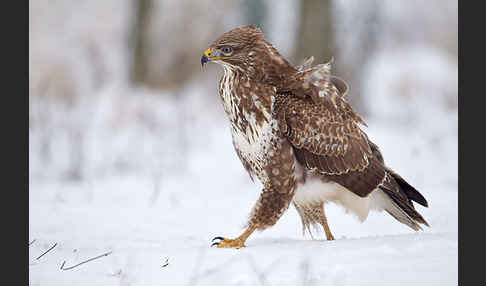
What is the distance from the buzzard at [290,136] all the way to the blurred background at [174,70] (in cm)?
326

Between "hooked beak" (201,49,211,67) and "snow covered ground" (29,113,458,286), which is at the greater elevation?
"hooked beak" (201,49,211,67)

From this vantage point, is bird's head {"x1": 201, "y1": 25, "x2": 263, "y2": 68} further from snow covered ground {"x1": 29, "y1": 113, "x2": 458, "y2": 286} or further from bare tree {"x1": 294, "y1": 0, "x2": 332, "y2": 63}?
bare tree {"x1": 294, "y1": 0, "x2": 332, "y2": 63}

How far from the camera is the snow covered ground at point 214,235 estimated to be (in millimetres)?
2535

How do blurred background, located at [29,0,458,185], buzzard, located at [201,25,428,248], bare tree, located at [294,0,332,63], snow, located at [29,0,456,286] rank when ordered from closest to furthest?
snow, located at [29,0,456,286]
buzzard, located at [201,25,428,248]
blurred background, located at [29,0,458,185]
bare tree, located at [294,0,332,63]

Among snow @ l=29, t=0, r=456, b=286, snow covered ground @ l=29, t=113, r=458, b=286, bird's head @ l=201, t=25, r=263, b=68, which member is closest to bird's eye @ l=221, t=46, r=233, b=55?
bird's head @ l=201, t=25, r=263, b=68

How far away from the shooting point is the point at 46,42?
1370cm

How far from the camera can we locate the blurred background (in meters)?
7.54

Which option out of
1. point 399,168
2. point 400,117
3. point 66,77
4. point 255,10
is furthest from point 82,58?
point 399,168

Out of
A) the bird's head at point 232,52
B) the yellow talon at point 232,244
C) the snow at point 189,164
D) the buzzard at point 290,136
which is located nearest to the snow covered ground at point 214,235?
the snow at point 189,164

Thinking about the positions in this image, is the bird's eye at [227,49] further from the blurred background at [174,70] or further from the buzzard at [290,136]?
the blurred background at [174,70]

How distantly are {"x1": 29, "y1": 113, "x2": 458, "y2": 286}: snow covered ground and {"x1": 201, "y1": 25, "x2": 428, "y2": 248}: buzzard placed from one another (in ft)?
0.98

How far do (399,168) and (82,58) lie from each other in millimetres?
8987

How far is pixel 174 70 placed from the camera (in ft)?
40.2

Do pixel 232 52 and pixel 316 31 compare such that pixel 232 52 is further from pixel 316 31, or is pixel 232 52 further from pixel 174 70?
pixel 174 70
